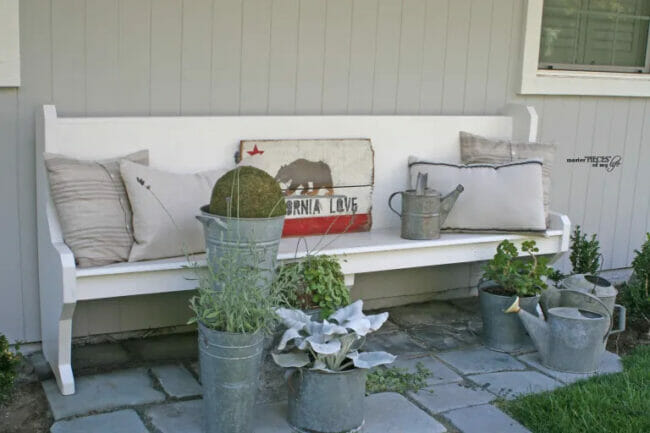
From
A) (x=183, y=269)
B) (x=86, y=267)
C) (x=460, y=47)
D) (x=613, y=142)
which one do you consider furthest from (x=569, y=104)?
(x=86, y=267)

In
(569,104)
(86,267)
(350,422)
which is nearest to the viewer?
(350,422)

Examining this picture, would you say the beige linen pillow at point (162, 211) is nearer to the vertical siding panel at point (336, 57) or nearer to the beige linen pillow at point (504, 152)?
the vertical siding panel at point (336, 57)

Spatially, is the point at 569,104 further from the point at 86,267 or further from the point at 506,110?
the point at 86,267

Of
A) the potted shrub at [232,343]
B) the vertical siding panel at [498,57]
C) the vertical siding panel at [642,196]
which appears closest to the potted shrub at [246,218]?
the potted shrub at [232,343]

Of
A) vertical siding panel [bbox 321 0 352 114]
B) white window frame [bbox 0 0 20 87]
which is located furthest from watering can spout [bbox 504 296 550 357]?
white window frame [bbox 0 0 20 87]

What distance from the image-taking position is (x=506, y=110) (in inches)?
184

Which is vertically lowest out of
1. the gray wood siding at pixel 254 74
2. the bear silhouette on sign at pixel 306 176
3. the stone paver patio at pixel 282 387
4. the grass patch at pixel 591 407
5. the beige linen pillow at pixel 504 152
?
the stone paver patio at pixel 282 387

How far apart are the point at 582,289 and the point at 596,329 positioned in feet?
1.35

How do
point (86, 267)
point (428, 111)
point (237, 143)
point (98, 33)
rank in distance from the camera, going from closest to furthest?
point (86, 267) → point (98, 33) → point (237, 143) → point (428, 111)

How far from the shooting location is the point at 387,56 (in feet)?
14.0

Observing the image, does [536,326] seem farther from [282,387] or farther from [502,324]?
[282,387]

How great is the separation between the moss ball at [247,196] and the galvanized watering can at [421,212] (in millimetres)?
997

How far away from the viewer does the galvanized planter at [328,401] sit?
293 cm

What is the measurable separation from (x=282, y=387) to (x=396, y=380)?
1.65ft
